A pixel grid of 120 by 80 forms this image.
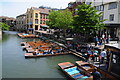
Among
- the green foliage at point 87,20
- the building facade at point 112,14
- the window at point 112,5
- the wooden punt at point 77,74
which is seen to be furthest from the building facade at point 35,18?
the wooden punt at point 77,74

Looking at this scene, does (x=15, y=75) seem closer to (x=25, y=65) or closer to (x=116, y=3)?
(x=25, y=65)

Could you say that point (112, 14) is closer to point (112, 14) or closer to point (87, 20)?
point (112, 14)

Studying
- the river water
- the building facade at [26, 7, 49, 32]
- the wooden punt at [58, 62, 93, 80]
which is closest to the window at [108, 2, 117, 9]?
the river water

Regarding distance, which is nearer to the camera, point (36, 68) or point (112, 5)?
point (36, 68)

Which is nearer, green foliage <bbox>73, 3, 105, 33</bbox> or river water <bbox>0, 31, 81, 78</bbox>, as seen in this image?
river water <bbox>0, 31, 81, 78</bbox>

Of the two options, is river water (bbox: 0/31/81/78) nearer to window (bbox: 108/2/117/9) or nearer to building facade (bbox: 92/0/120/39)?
building facade (bbox: 92/0/120/39)

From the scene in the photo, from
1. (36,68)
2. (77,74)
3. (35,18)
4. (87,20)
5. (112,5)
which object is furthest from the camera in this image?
(35,18)

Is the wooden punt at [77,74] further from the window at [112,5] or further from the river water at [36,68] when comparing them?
the window at [112,5]

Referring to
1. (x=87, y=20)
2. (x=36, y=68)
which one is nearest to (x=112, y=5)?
(x=87, y=20)

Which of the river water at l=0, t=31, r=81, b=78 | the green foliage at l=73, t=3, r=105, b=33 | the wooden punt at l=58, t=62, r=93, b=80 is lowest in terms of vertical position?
the river water at l=0, t=31, r=81, b=78

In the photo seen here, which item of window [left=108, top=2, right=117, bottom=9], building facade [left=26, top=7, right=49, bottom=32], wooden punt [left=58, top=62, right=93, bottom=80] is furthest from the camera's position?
building facade [left=26, top=7, right=49, bottom=32]

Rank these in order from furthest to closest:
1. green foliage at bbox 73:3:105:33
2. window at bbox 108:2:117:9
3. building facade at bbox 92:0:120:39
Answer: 1. window at bbox 108:2:117:9
2. building facade at bbox 92:0:120:39
3. green foliage at bbox 73:3:105:33

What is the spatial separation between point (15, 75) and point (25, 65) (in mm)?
3151

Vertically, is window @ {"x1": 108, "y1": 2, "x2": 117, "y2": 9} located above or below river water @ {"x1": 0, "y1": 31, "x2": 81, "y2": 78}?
above
